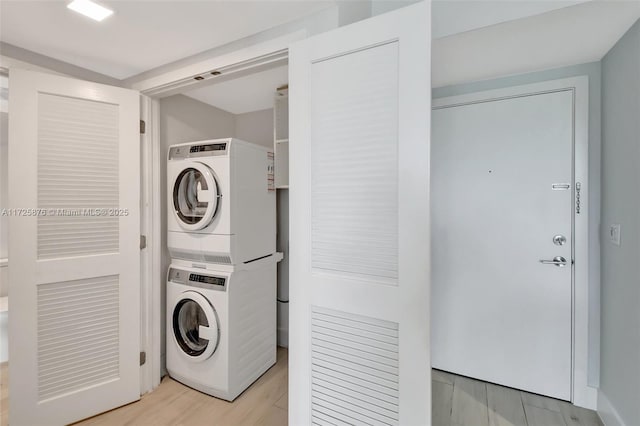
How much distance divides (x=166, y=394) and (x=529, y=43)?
3218 mm

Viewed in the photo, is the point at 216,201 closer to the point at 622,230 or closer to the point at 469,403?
the point at 469,403

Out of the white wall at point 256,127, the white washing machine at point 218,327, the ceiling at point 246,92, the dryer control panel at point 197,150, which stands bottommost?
the white washing machine at point 218,327

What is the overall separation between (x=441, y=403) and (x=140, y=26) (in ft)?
9.55

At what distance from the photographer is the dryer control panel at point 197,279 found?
198 centimetres

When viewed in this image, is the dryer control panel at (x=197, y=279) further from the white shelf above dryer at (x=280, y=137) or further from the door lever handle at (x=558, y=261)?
the door lever handle at (x=558, y=261)

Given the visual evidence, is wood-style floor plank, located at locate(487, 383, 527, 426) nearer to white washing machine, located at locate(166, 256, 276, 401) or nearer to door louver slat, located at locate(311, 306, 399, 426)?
door louver slat, located at locate(311, 306, 399, 426)

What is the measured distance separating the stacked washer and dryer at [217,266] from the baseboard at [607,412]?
222 centimetres

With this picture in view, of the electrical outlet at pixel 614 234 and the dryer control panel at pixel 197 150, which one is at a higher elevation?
the dryer control panel at pixel 197 150

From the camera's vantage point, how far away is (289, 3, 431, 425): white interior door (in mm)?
1049

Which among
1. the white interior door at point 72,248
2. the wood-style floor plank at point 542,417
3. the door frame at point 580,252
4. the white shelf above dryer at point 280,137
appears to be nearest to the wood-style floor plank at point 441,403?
the wood-style floor plank at point 542,417

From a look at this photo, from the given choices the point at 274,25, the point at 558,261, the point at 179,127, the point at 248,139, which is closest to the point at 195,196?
the point at 179,127

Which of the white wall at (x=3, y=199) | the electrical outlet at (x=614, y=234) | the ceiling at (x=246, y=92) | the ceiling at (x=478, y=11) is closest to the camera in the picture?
the ceiling at (x=478, y=11)

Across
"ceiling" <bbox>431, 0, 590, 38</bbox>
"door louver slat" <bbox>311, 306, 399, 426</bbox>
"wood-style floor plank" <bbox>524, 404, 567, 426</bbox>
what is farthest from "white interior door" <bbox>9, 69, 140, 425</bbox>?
"wood-style floor plank" <bbox>524, 404, 567, 426</bbox>

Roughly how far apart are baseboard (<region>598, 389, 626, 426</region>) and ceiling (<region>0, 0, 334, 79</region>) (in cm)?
266
